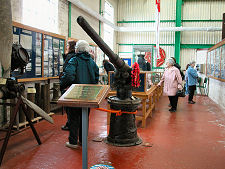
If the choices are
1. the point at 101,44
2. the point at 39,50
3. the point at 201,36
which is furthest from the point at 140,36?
the point at 101,44

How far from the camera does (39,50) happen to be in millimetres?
5328

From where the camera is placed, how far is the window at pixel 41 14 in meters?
5.43

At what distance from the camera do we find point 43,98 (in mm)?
5215

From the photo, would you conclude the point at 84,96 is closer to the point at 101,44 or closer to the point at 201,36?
the point at 101,44

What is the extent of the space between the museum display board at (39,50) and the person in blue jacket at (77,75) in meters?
1.49

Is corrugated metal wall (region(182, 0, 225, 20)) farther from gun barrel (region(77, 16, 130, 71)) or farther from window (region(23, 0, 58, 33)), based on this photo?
gun barrel (region(77, 16, 130, 71))

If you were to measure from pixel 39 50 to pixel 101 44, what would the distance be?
2.79m

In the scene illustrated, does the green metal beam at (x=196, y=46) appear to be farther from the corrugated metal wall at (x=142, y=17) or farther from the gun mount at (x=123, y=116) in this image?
the gun mount at (x=123, y=116)

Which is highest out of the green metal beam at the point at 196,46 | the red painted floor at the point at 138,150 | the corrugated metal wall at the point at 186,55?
the green metal beam at the point at 196,46

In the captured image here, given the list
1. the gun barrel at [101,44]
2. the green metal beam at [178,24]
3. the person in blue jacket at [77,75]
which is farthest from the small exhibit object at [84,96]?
the green metal beam at [178,24]

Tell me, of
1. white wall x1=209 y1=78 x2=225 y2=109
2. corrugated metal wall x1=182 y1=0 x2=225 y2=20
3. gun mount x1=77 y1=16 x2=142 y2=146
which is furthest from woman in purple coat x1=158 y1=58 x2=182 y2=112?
corrugated metal wall x1=182 y1=0 x2=225 y2=20

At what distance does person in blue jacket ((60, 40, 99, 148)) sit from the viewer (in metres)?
3.46

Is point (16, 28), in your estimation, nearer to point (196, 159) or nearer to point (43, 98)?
point (43, 98)

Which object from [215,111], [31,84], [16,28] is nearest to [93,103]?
[16,28]
